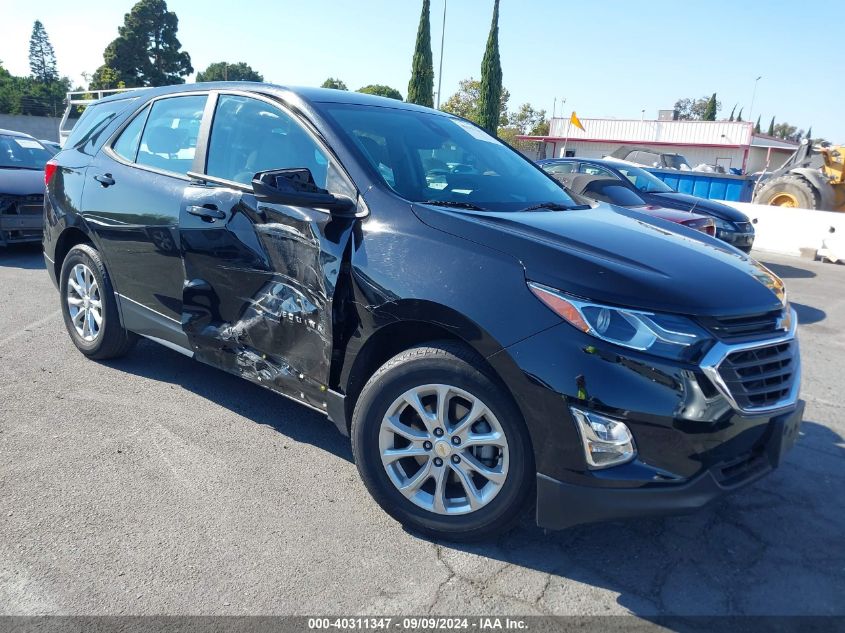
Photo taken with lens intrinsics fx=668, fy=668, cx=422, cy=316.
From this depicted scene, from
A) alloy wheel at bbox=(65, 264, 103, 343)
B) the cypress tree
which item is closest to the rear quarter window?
alloy wheel at bbox=(65, 264, 103, 343)

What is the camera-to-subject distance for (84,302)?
470 centimetres

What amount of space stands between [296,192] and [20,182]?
7346mm

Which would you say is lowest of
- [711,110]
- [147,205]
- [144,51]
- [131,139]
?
[147,205]

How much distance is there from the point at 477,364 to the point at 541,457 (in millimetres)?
423

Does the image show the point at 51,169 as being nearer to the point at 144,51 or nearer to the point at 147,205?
the point at 147,205

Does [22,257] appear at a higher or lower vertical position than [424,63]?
lower

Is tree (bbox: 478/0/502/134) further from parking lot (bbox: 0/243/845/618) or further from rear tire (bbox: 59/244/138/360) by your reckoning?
parking lot (bbox: 0/243/845/618)

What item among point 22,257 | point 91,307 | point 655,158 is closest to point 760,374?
point 91,307

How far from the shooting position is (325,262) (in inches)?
118

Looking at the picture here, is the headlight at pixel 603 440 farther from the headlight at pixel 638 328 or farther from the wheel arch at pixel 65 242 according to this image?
the wheel arch at pixel 65 242

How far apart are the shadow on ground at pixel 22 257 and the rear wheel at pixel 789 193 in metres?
14.6

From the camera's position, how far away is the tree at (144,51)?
63594 mm

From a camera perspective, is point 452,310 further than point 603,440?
Yes

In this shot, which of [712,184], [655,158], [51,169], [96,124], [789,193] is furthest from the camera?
[655,158]
